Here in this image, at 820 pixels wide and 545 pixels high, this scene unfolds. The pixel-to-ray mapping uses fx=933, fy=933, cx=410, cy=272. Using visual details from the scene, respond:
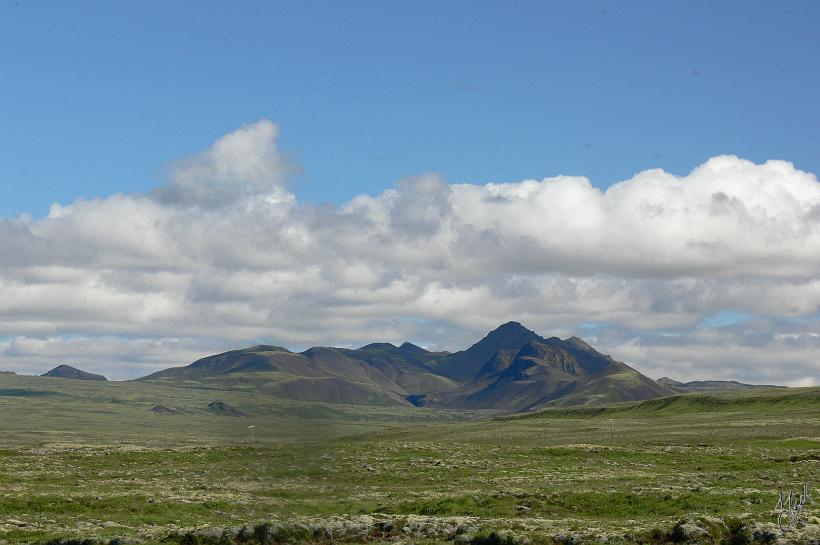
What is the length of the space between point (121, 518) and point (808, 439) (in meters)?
87.1

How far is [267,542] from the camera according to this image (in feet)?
152

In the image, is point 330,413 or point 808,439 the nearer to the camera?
point 330,413

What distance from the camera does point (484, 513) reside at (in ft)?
184

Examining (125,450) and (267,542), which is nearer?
(267,542)

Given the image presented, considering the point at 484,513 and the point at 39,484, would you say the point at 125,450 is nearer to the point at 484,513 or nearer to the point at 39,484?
the point at 39,484

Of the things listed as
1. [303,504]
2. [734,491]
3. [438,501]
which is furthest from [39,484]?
[734,491]

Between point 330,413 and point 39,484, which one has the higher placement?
point 330,413

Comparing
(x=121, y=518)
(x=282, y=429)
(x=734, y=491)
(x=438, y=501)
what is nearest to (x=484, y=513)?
(x=438, y=501)

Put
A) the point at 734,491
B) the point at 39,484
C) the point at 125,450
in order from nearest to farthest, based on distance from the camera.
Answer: the point at 734,491
the point at 39,484
the point at 125,450

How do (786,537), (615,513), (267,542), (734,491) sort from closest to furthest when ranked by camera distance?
(786,537) < (267,542) < (615,513) < (734,491)

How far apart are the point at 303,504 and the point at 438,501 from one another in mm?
8585

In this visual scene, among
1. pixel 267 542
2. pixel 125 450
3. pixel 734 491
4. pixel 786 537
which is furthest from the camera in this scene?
pixel 125 450

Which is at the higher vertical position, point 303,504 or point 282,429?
point 282,429

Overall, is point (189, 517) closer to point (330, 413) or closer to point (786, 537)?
point (330, 413)
